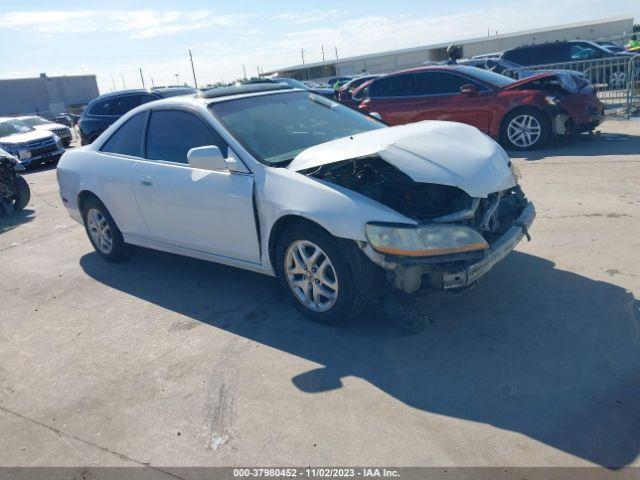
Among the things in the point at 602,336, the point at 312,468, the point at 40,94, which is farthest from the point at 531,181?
the point at 40,94

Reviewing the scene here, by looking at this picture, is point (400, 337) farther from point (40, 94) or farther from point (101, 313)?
point (40, 94)

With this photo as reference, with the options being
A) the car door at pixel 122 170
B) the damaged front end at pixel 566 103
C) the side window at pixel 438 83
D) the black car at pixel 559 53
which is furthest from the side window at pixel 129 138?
the black car at pixel 559 53

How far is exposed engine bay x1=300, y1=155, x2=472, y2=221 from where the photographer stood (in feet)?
12.5

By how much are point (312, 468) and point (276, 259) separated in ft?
5.88

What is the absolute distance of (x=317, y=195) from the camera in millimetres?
3818


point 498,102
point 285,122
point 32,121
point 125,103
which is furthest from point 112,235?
point 32,121

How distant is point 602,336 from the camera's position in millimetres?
3570

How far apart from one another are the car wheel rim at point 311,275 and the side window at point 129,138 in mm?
2091

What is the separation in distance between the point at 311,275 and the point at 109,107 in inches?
512

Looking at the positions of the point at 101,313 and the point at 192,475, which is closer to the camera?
the point at 192,475

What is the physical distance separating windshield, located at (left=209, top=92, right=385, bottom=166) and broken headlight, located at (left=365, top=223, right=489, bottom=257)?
1083 mm

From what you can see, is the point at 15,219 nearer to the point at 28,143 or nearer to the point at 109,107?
the point at 109,107

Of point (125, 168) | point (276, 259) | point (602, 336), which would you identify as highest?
point (125, 168)

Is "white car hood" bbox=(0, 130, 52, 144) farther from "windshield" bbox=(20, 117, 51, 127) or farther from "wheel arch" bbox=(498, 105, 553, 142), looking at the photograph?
"wheel arch" bbox=(498, 105, 553, 142)
